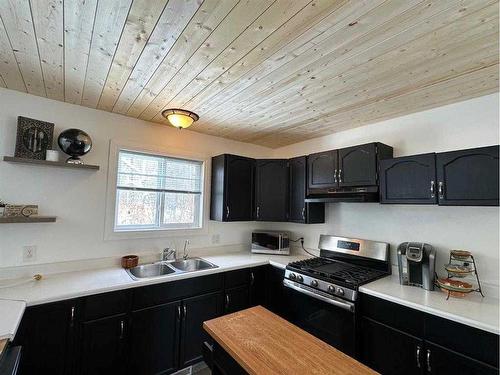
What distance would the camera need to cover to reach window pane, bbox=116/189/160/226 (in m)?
2.53

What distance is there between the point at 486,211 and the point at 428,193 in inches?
16.5

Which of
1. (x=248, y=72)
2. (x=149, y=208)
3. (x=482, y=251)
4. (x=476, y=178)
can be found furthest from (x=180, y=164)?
(x=482, y=251)

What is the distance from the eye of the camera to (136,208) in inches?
103

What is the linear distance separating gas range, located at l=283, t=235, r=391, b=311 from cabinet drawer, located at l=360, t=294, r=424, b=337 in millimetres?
114

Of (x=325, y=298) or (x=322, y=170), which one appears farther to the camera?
(x=322, y=170)

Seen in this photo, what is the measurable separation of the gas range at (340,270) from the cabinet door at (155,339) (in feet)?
3.79

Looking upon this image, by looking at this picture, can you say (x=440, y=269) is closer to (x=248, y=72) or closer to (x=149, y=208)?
(x=248, y=72)

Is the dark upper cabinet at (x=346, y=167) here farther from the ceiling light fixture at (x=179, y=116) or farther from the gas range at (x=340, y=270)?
the ceiling light fixture at (x=179, y=116)

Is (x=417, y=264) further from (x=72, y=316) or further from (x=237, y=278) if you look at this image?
(x=72, y=316)

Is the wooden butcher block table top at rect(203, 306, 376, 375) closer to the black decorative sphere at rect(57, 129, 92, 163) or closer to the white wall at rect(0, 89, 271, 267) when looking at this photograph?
the white wall at rect(0, 89, 271, 267)

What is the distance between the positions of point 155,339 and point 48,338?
0.75 m

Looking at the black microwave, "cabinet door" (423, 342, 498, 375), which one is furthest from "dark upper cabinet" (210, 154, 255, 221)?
"cabinet door" (423, 342, 498, 375)

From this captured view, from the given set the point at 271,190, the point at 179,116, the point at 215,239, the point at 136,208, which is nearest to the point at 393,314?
the point at 271,190

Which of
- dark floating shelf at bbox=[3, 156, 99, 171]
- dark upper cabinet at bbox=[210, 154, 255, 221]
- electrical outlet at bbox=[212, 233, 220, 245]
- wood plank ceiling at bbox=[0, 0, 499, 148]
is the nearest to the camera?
wood plank ceiling at bbox=[0, 0, 499, 148]
